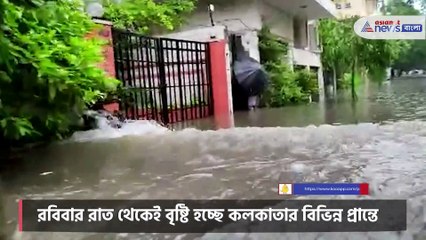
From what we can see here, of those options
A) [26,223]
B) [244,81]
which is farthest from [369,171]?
[26,223]

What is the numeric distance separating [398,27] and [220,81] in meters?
0.72

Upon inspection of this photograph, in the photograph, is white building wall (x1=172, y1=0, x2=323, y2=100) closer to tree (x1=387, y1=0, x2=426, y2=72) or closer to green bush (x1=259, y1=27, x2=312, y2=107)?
green bush (x1=259, y1=27, x2=312, y2=107)

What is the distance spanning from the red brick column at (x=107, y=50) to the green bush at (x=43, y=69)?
0.24 feet

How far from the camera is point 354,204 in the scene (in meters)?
0.71

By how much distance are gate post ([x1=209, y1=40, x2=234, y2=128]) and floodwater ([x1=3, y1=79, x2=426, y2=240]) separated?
0.06 m

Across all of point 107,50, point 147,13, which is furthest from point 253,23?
point 107,50

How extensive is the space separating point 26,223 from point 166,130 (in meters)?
0.85

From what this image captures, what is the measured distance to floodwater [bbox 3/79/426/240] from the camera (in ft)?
2.61

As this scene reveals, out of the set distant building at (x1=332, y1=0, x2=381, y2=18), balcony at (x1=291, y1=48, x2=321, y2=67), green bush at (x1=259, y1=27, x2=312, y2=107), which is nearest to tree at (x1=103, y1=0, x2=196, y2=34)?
green bush at (x1=259, y1=27, x2=312, y2=107)

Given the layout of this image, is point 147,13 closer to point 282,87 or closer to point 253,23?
point 253,23

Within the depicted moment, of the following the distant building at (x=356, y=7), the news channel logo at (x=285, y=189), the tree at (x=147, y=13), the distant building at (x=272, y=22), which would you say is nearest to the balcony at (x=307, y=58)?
the distant building at (x=272, y=22)

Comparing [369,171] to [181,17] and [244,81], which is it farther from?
[181,17]

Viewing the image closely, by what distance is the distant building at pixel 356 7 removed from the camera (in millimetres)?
846

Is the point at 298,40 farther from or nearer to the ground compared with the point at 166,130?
farther from the ground
